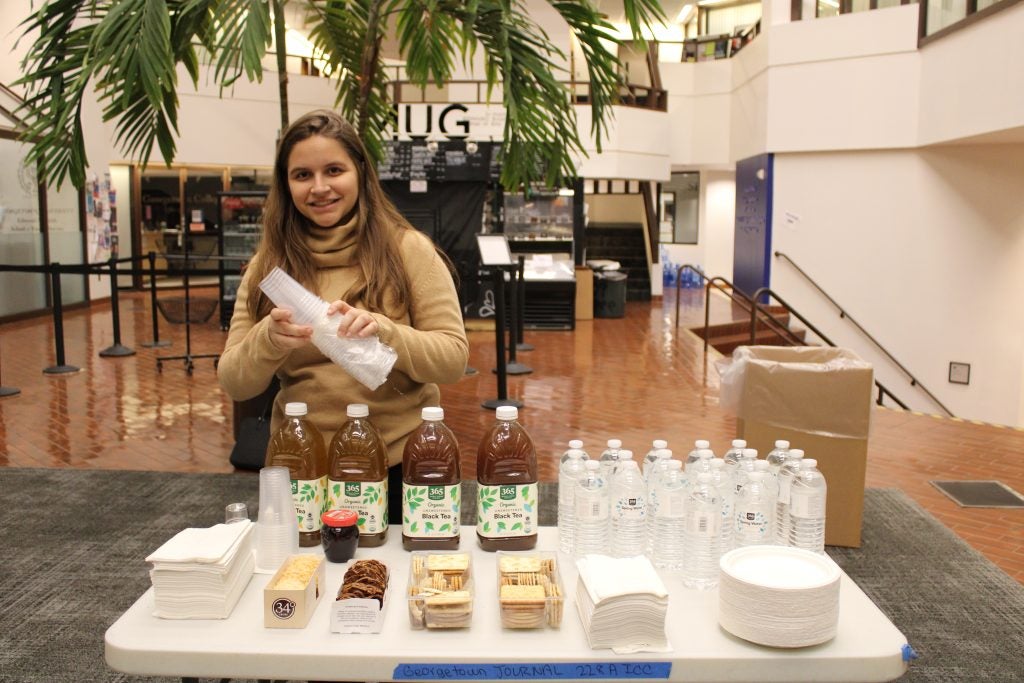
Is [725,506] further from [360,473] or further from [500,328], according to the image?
[500,328]

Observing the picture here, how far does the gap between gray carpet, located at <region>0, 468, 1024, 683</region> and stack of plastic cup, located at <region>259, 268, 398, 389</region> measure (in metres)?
1.63

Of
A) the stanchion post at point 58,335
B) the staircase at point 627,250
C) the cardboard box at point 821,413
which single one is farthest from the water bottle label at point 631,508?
the staircase at point 627,250

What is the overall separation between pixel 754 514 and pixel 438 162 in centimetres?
945

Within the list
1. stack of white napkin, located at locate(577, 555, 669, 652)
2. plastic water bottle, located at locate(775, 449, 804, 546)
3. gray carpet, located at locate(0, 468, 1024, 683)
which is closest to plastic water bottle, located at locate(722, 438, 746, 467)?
plastic water bottle, located at locate(775, 449, 804, 546)

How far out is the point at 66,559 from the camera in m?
3.82

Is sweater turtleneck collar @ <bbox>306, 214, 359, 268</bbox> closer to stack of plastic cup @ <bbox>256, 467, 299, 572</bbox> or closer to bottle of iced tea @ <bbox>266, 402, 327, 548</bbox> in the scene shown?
bottle of iced tea @ <bbox>266, 402, 327, 548</bbox>

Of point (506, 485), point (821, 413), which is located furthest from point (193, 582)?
point (821, 413)

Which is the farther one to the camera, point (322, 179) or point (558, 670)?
point (322, 179)

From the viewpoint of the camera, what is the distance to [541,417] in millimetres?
6582

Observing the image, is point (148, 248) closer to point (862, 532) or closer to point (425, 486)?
point (862, 532)

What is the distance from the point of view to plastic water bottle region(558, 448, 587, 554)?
1.82m

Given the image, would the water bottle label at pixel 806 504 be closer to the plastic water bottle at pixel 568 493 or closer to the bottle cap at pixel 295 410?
the plastic water bottle at pixel 568 493

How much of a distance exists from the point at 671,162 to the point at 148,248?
9575 mm

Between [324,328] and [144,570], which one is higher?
[324,328]
